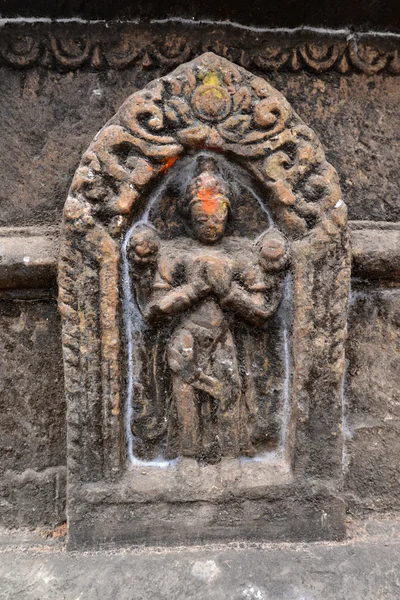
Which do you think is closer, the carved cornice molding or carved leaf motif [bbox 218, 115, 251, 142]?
carved leaf motif [bbox 218, 115, 251, 142]

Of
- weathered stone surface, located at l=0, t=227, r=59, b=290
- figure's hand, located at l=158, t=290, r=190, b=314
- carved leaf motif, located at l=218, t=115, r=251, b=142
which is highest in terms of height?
carved leaf motif, located at l=218, t=115, r=251, b=142

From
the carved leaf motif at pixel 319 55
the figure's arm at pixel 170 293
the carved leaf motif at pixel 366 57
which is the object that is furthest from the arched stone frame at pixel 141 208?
the carved leaf motif at pixel 366 57

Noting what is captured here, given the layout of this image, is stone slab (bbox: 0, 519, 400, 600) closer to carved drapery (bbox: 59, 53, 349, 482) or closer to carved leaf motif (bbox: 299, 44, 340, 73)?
carved drapery (bbox: 59, 53, 349, 482)

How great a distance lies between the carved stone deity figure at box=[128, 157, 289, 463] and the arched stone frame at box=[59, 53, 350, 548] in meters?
0.09

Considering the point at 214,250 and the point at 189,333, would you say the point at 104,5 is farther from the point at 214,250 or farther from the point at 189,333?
the point at 189,333

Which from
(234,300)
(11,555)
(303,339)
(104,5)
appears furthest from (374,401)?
(104,5)

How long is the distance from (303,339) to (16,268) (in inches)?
45.7

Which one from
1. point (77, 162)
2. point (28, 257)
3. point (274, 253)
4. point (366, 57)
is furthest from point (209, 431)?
point (366, 57)

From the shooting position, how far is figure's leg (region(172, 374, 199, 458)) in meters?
1.87

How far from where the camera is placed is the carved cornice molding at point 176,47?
2.00m

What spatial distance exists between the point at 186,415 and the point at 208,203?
0.81m

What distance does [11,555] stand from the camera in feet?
6.24

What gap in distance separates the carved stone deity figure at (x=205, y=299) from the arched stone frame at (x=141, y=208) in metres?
0.09

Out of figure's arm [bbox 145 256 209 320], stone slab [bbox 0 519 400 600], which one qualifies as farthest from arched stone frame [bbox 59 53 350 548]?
stone slab [bbox 0 519 400 600]
